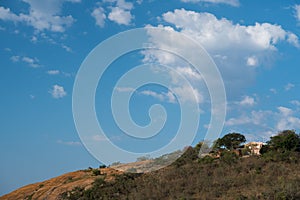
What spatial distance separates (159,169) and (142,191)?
32.4ft

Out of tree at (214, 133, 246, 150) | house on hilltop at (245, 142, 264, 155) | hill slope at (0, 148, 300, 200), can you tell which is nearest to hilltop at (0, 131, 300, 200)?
hill slope at (0, 148, 300, 200)

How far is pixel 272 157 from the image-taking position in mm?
39375

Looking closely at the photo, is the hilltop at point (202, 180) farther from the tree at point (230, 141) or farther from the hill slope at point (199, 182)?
the tree at point (230, 141)

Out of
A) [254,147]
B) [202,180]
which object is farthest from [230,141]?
[202,180]

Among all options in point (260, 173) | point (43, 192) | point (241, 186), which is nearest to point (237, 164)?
point (260, 173)

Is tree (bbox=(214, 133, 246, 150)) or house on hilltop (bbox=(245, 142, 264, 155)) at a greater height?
tree (bbox=(214, 133, 246, 150))

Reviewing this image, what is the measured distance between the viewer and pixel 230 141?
4981 centimetres

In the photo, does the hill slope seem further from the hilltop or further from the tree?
the tree

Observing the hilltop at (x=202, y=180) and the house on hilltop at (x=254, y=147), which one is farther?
the house on hilltop at (x=254, y=147)

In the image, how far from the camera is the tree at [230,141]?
49688 mm

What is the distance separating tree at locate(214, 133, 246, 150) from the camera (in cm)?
4969

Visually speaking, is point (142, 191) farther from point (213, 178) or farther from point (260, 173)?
point (260, 173)

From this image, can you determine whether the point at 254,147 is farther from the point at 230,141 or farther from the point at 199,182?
the point at 199,182

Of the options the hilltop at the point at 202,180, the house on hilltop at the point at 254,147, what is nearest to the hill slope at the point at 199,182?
the hilltop at the point at 202,180
